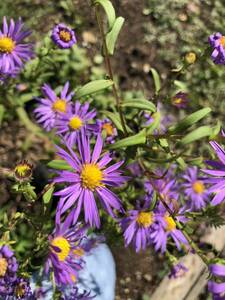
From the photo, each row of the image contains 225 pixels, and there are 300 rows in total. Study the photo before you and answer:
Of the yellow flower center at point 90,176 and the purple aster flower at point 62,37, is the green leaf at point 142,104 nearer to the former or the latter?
the yellow flower center at point 90,176

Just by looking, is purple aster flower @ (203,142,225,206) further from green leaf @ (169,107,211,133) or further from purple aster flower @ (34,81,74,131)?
purple aster flower @ (34,81,74,131)

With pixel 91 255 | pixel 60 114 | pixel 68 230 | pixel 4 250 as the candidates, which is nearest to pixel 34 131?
pixel 60 114

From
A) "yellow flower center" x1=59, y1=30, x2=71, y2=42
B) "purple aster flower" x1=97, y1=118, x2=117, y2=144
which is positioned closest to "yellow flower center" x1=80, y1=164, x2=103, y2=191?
"purple aster flower" x1=97, y1=118, x2=117, y2=144

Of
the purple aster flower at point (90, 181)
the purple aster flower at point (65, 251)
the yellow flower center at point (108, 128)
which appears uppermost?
the yellow flower center at point (108, 128)

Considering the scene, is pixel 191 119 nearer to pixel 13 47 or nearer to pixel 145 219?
pixel 145 219

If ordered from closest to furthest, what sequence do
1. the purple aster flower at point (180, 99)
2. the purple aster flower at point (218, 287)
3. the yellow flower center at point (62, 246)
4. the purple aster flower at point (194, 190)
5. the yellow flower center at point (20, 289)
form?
the purple aster flower at point (218, 287)
the yellow flower center at point (20, 289)
the yellow flower center at point (62, 246)
the purple aster flower at point (180, 99)
the purple aster flower at point (194, 190)

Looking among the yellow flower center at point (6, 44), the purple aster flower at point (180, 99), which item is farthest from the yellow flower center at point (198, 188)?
the yellow flower center at point (6, 44)
